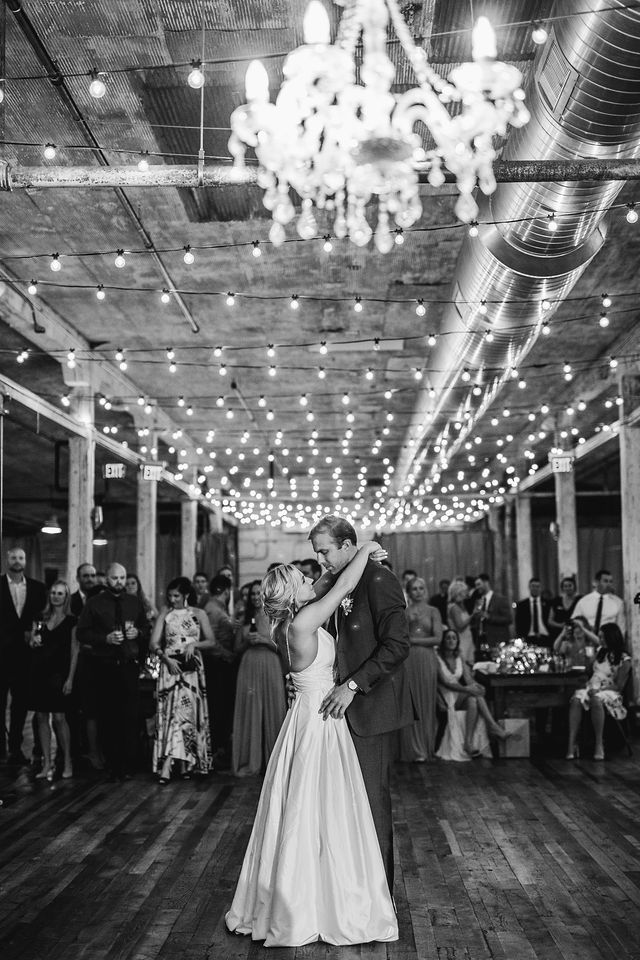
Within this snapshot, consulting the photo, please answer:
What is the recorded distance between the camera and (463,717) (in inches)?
301

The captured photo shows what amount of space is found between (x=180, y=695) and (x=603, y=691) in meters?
3.38

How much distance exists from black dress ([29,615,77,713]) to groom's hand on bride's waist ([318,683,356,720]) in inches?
148

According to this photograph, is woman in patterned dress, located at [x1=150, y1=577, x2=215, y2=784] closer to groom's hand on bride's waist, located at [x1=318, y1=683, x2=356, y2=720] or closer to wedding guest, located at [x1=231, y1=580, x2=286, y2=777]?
wedding guest, located at [x1=231, y1=580, x2=286, y2=777]

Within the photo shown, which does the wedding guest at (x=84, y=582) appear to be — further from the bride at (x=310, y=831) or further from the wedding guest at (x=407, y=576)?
the bride at (x=310, y=831)

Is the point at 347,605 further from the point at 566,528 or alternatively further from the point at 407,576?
the point at 566,528

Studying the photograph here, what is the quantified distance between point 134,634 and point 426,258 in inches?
152

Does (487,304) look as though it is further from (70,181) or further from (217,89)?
(70,181)

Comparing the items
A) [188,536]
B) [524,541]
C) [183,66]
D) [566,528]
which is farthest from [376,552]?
[524,541]

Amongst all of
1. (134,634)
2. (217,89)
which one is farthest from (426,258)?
(134,634)

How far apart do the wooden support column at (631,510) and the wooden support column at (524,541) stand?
8.27m

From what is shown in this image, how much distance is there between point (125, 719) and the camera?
22.5 feet

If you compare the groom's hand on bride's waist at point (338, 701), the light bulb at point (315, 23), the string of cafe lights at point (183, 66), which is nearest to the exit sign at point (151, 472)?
the string of cafe lights at point (183, 66)

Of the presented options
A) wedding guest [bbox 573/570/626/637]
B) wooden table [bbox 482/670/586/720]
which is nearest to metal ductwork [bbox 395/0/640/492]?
wedding guest [bbox 573/570/626/637]

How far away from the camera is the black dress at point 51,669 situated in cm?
679
